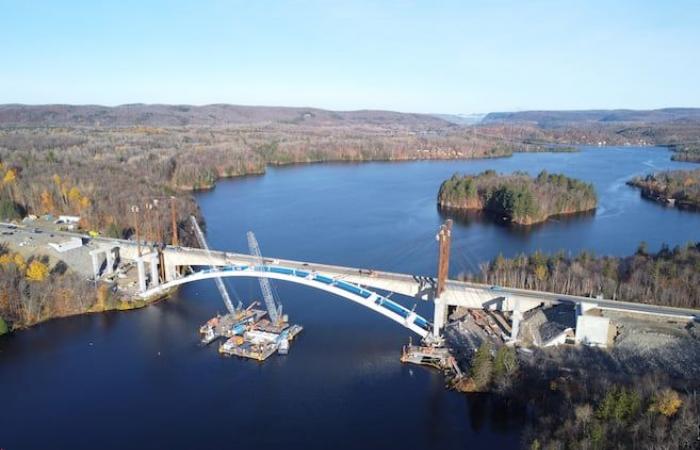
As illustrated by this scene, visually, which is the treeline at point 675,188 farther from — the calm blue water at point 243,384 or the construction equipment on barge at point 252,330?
the construction equipment on barge at point 252,330

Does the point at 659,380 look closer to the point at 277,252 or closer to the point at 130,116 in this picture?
the point at 277,252

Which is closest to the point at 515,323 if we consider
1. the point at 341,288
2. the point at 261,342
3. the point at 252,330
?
the point at 341,288

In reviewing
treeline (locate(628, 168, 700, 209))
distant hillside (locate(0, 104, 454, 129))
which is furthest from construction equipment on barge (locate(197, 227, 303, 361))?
distant hillside (locate(0, 104, 454, 129))

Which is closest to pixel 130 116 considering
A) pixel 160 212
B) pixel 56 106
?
pixel 56 106

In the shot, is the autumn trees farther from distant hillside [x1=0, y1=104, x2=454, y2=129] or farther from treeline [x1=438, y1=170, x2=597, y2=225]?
distant hillside [x1=0, y1=104, x2=454, y2=129]

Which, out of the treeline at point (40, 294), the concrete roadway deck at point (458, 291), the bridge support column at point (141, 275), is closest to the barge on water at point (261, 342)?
the concrete roadway deck at point (458, 291)

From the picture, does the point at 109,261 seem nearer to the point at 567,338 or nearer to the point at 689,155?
the point at 567,338

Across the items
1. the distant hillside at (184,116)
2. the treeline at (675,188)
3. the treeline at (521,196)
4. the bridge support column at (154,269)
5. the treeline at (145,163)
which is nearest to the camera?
the bridge support column at (154,269)
